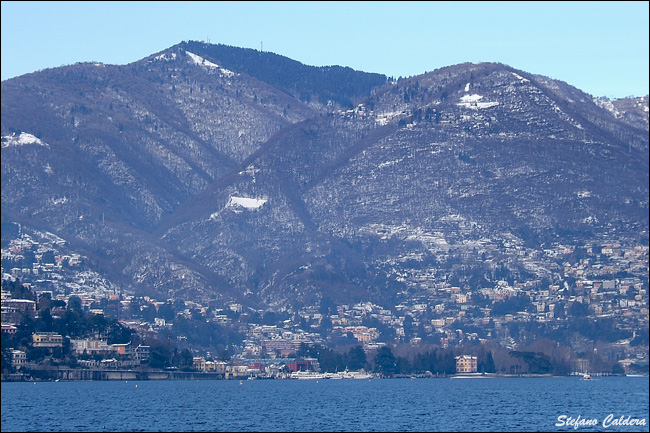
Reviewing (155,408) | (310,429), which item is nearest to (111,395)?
(155,408)

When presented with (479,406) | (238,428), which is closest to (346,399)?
(479,406)

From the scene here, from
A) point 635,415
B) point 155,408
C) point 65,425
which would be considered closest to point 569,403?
point 635,415

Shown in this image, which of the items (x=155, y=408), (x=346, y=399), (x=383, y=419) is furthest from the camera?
(x=346, y=399)

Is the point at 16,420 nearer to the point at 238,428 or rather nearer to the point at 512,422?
the point at 238,428

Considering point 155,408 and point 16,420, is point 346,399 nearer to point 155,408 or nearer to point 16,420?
point 155,408

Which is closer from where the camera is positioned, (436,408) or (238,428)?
(238,428)

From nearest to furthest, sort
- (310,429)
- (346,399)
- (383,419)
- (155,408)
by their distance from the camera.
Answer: (310,429) → (383,419) → (155,408) → (346,399)

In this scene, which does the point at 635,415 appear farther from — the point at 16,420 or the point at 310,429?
the point at 16,420

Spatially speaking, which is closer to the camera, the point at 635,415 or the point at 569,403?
the point at 635,415
